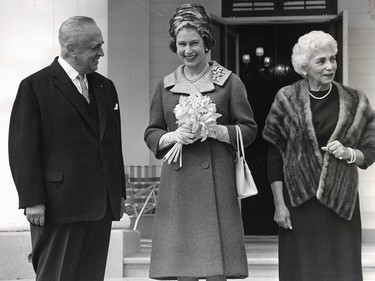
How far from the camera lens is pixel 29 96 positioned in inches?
166

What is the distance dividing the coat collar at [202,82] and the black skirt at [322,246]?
74 centimetres

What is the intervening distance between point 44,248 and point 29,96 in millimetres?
723

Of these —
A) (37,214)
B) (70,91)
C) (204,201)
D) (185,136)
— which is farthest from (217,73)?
(37,214)

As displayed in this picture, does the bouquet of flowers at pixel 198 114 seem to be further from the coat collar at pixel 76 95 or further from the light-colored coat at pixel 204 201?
the coat collar at pixel 76 95

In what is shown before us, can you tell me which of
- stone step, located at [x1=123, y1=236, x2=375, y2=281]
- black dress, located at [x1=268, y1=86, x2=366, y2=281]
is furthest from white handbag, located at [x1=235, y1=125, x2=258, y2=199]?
stone step, located at [x1=123, y1=236, x2=375, y2=281]

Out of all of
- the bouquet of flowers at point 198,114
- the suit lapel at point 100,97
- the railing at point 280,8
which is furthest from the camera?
the railing at point 280,8

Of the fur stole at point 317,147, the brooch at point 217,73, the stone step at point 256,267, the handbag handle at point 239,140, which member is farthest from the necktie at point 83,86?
the stone step at point 256,267

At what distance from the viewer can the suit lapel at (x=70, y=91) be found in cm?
428

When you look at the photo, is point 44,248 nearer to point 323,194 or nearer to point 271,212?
point 323,194

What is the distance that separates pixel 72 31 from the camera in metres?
4.30

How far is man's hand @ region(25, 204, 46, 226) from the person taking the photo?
13.5ft

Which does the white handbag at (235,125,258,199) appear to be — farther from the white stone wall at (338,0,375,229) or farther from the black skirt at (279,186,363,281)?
the white stone wall at (338,0,375,229)

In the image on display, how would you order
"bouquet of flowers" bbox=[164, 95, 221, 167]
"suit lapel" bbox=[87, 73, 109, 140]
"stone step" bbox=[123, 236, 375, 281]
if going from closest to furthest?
"bouquet of flowers" bbox=[164, 95, 221, 167], "suit lapel" bbox=[87, 73, 109, 140], "stone step" bbox=[123, 236, 375, 281]

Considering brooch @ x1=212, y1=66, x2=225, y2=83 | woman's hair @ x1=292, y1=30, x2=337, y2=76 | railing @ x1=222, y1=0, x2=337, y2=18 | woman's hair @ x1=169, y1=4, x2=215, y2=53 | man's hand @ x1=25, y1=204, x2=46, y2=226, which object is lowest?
man's hand @ x1=25, y1=204, x2=46, y2=226
